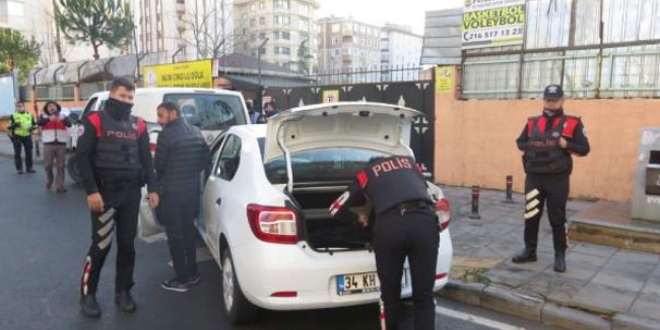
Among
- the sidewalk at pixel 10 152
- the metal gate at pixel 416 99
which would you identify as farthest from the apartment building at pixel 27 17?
the metal gate at pixel 416 99

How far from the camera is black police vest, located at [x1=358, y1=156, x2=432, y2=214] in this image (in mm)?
2959

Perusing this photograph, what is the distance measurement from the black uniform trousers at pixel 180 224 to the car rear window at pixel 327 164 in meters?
1.15

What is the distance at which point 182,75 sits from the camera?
16438 mm

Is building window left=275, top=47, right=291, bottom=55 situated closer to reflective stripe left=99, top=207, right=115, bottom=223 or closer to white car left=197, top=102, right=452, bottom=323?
white car left=197, top=102, right=452, bottom=323

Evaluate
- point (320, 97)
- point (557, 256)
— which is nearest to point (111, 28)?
point (320, 97)

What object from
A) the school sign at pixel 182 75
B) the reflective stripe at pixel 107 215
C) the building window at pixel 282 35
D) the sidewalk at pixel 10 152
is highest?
the building window at pixel 282 35

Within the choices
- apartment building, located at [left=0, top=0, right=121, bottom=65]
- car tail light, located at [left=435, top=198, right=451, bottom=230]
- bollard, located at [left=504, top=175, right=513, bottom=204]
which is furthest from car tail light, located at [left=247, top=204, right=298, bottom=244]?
apartment building, located at [left=0, top=0, right=121, bottom=65]

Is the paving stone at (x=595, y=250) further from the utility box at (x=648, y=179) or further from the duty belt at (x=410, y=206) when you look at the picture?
the duty belt at (x=410, y=206)

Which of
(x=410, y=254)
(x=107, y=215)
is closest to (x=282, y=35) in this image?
(x=107, y=215)

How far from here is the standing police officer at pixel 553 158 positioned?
15.2 ft

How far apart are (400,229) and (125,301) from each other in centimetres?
259

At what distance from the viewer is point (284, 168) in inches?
152

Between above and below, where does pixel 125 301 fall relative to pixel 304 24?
below

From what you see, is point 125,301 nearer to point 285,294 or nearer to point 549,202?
point 285,294
